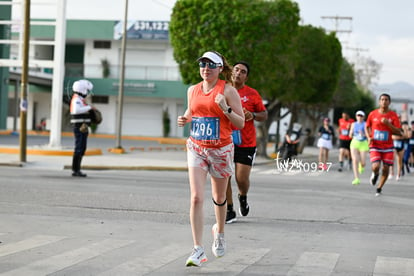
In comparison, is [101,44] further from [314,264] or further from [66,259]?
[314,264]

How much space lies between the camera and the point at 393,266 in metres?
7.09

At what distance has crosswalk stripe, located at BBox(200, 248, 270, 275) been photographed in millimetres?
6734

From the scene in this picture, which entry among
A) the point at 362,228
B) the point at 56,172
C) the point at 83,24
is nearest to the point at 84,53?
the point at 83,24

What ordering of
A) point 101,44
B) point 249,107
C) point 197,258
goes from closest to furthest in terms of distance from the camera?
point 197,258 < point 249,107 < point 101,44

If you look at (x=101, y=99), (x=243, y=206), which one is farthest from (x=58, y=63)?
(x=101, y=99)

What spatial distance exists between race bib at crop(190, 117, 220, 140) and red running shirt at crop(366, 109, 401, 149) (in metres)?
7.78

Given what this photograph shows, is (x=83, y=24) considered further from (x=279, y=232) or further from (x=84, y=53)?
(x=279, y=232)

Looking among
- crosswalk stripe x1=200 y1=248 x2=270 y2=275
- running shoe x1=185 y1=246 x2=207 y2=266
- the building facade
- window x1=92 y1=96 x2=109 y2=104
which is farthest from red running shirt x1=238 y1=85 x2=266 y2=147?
window x1=92 y1=96 x2=109 y2=104

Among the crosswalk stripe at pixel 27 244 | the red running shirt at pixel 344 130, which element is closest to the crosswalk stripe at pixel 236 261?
the crosswalk stripe at pixel 27 244

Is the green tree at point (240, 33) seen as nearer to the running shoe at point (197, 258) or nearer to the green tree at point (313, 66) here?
the green tree at point (313, 66)

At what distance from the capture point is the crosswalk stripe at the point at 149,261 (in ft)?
21.5

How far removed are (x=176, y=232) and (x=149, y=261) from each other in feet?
6.68

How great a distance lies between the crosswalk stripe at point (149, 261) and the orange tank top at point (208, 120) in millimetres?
1177
